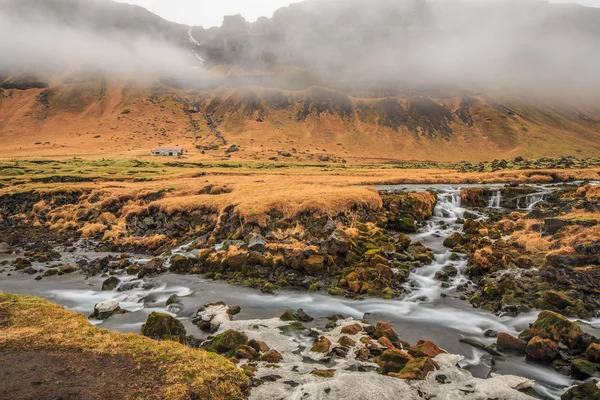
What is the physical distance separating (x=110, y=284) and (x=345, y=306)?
19303 millimetres

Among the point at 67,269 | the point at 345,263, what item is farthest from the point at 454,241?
the point at 67,269

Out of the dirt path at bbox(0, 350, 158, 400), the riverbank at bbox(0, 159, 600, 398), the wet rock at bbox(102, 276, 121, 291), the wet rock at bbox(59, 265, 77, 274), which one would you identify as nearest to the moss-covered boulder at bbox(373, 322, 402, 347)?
the riverbank at bbox(0, 159, 600, 398)

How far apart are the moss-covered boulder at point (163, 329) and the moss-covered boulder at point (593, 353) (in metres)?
18.8

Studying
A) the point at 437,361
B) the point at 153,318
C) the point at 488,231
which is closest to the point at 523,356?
the point at 437,361

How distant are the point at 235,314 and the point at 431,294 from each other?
46.3 feet

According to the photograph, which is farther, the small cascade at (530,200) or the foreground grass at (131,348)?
the small cascade at (530,200)

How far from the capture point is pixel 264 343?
17438mm

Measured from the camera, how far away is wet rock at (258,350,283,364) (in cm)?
1595

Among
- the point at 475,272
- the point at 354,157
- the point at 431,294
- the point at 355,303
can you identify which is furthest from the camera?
the point at 354,157

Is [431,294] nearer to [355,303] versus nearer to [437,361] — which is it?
[355,303]

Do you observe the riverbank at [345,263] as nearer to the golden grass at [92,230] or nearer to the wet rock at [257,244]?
the wet rock at [257,244]

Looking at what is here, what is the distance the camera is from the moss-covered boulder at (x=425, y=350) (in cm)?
1648

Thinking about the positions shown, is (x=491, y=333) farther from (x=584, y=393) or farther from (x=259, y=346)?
(x=259, y=346)

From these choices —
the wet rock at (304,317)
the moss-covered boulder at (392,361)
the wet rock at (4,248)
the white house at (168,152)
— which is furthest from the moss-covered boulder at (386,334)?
the white house at (168,152)
